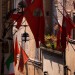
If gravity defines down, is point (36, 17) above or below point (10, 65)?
above

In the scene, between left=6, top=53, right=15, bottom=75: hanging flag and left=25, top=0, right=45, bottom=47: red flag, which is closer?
left=25, top=0, right=45, bottom=47: red flag

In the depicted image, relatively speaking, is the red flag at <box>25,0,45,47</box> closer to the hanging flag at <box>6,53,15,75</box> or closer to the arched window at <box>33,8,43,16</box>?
the arched window at <box>33,8,43,16</box>

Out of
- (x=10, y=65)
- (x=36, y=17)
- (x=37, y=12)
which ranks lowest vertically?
(x=10, y=65)

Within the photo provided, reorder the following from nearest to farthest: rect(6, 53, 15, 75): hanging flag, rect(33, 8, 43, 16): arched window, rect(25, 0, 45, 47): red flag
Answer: rect(25, 0, 45, 47): red flag
rect(33, 8, 43, 16): arched window
rect(6, 53, 15, 75): hanging flag

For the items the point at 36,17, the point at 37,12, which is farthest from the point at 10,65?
the point at 37,12

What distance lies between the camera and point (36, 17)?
17.4 meters

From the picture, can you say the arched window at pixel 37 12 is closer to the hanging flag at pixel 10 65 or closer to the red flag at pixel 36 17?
Answer: the red flag at pixel 36 17

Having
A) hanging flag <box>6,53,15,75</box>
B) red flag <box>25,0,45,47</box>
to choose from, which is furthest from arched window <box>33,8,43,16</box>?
hanging flag <box>6,53,15,75</box>

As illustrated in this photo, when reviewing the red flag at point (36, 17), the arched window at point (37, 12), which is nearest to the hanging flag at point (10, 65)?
the red flag at point (36, 17)

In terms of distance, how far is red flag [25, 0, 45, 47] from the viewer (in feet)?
56.4

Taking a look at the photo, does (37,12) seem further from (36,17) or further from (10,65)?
(10,65)

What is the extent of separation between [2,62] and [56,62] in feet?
33.9

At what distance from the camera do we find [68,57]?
86.1 feet

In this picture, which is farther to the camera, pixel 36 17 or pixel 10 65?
pixel 10 65
